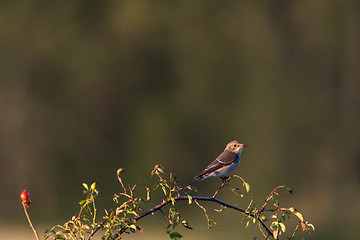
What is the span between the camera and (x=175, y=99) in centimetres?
1719

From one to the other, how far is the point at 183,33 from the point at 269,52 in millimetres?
2166

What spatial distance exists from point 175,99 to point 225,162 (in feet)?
41.1

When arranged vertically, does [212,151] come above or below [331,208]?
above

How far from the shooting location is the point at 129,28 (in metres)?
17.9

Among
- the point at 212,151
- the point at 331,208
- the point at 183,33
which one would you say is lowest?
the point at 331,208

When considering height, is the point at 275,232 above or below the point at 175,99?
above

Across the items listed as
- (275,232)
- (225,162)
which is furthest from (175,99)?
(275,232)

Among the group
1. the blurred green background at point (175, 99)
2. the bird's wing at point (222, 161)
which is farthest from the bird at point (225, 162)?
the blurred green background at point (175, 99)

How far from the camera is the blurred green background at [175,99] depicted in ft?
53.6

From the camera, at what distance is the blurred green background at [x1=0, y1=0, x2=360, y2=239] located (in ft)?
53.6

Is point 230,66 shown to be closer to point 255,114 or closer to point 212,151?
point 255,114

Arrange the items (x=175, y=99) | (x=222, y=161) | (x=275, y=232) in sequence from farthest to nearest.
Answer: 1. (x=175, y=99)
2. (x=222, y=161)
3. (x=275, y=232)

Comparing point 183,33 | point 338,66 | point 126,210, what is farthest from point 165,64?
point 126,210

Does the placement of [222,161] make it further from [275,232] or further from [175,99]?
[175,99]
